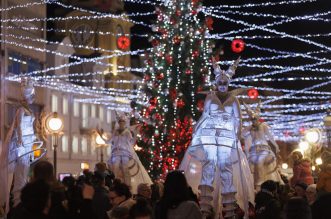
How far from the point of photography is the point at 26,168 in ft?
62.0

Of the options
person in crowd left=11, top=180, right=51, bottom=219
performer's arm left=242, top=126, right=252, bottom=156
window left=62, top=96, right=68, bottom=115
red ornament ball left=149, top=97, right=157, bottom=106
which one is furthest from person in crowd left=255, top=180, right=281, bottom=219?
window left=62, top=96, right=68, bottom=115

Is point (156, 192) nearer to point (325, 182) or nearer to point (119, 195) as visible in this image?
point (119, 195)

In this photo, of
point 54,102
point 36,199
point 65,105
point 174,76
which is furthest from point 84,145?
point 36,199

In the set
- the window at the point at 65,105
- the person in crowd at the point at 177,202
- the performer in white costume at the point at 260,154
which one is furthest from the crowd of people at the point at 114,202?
the window at the point at 65,105

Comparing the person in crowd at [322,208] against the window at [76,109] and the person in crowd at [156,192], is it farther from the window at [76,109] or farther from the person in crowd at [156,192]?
the window at [76,109]

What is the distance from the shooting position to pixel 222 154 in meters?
18.5

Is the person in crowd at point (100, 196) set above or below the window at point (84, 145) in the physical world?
above

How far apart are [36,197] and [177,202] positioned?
2.27 m

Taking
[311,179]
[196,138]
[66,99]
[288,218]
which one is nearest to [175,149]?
[311,179]

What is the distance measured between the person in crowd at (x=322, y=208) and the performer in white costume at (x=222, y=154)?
6995 millimetres

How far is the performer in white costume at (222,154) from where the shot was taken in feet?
59.8

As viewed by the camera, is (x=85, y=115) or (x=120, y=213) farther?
(x=85, y=115)

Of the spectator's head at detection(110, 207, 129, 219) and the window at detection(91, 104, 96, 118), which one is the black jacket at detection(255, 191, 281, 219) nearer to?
the spectator's head at detection(110, 207, 129, 219)

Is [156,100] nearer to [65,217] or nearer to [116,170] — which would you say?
[116,170]
